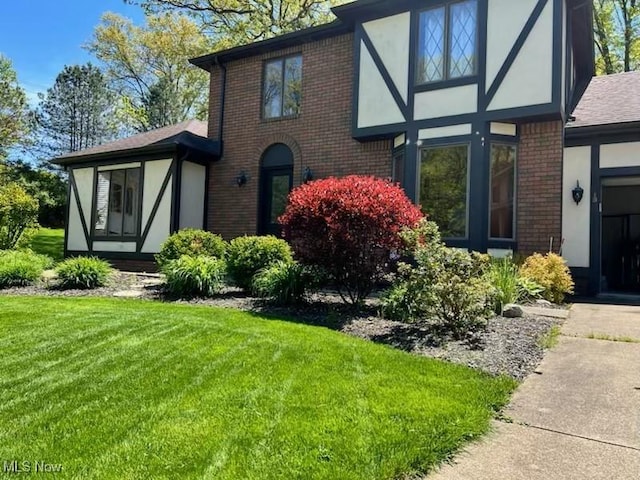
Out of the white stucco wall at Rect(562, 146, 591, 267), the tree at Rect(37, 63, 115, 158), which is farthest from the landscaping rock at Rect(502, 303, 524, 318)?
the tree at Rect(37, 63, 115, 158)

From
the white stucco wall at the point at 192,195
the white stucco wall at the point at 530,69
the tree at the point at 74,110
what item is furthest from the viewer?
the tree at the point at 74,110

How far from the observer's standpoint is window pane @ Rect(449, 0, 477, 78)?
8969 mm

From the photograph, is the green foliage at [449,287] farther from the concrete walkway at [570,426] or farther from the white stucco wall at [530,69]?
the white stucco wall at [530,69]

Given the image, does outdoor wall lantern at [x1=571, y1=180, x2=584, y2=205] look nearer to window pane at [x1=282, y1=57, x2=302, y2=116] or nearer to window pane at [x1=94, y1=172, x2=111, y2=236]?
window pane at [x1=282, y1=57, x2=302, y2=116]

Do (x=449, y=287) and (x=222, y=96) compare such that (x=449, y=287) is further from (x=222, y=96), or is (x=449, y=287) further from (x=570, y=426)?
(x=222, y=96)

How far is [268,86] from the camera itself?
12.2 m

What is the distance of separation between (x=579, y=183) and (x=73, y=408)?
942 cm

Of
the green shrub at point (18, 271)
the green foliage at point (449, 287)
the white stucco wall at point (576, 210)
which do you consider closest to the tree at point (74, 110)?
the green shrub at point (18, 271)

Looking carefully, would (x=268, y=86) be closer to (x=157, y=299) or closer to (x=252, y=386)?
(x=157, y=299)

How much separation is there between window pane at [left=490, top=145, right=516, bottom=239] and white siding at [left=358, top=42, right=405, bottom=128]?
211cm

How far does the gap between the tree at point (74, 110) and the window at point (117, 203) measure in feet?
70.0

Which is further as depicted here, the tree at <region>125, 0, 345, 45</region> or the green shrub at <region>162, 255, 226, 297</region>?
the tree at <region>125, 0, 345, 45</region>

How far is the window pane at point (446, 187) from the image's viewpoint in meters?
8.95

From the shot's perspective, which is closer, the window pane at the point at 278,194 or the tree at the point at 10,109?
the window pane at the point at 278,194
